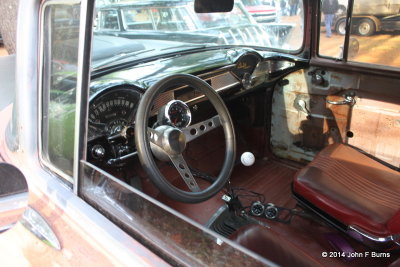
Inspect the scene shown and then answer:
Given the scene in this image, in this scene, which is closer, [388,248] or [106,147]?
[388,248]

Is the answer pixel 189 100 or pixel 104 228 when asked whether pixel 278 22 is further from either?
pixel 104 228

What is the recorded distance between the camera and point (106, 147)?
1.98 metres

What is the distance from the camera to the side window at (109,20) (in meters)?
3.13

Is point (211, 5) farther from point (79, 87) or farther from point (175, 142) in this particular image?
point (79, 87)

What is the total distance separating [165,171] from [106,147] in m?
0.63

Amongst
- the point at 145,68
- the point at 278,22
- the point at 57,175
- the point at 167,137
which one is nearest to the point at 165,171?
the point at 145,68

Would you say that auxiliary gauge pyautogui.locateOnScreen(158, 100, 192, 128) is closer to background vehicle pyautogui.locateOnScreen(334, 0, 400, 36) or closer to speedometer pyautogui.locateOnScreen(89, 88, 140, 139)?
speedometer pyautogui.locateOnScreen(89, 88, 140, 139)

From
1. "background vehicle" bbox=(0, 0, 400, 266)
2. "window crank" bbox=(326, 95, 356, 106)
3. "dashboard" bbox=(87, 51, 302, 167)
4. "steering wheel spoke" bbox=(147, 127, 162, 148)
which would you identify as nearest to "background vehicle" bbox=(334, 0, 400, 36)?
"background vehicle" bbox=(0, 0, 400, 266)

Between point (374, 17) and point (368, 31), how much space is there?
149 millimetres

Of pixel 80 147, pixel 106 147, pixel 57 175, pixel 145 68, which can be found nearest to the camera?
pixel 80 147

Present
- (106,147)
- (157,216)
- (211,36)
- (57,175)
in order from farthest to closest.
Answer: (211,36) → (106,147) → (57,175) → (157,216)

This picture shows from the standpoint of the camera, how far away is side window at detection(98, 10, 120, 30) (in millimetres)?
3127

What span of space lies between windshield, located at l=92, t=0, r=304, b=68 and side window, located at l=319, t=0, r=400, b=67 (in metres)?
0.33

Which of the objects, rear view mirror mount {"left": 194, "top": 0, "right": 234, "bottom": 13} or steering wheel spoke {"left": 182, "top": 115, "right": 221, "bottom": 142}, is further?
rear view mirror mount {"left": 194, "top": 0, "right": 234, "bottom": 13}
